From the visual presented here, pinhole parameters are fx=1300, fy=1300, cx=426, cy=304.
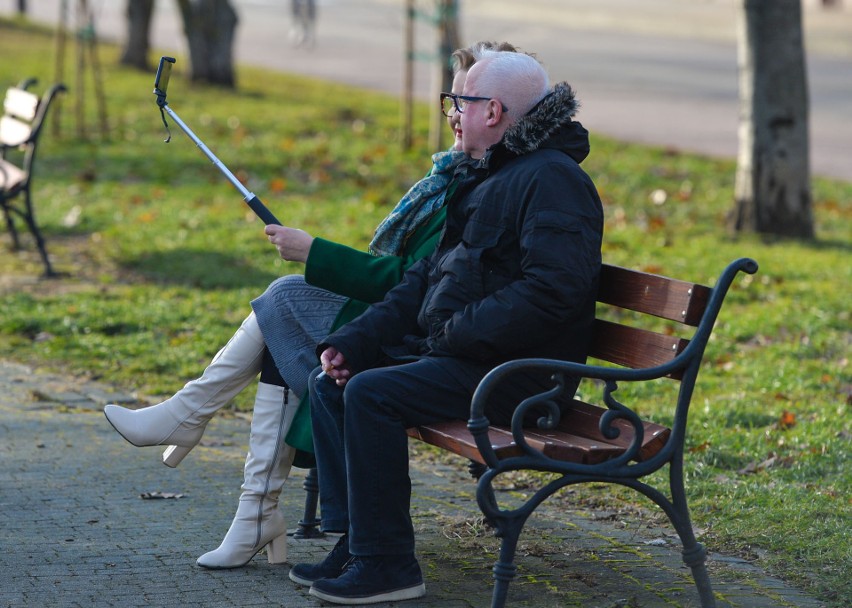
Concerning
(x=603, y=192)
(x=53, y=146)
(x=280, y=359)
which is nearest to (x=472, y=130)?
(x=280, y=359)

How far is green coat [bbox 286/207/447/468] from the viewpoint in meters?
3.92

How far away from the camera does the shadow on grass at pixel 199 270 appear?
809cm

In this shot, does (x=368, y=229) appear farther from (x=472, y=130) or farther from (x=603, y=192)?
(x=472, y=130)

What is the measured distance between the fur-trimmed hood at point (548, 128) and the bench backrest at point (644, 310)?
43cm

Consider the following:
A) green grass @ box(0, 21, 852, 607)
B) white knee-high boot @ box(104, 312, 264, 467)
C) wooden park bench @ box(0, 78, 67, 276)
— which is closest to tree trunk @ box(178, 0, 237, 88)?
green grass @ box(0, 21, 852, 607)

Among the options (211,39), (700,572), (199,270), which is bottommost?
(700,572)

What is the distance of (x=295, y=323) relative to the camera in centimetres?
402

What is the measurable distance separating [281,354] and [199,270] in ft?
15.0

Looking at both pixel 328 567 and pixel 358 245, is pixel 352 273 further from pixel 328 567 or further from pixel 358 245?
pixel 358 245

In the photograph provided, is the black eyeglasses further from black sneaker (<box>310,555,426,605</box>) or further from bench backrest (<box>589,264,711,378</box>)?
black sneaker (<box>310,555,426,605</box>)

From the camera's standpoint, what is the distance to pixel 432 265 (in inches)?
156

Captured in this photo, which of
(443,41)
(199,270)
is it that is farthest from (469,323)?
(443,41)

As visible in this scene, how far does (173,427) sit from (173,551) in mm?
386

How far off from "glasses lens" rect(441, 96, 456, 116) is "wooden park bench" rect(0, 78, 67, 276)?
15.5ft
